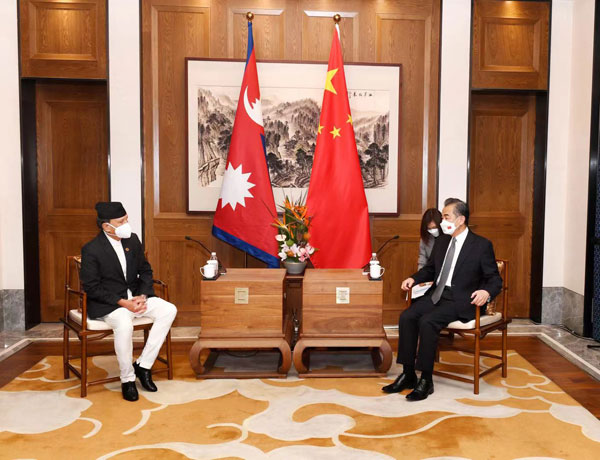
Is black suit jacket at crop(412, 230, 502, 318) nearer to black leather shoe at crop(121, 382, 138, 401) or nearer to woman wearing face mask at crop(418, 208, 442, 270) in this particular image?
woman wearing face mask at crop(418, 208, 442, 270)

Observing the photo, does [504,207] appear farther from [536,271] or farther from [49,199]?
[49,199]

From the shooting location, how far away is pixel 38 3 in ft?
15.5

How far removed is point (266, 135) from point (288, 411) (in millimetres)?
2563

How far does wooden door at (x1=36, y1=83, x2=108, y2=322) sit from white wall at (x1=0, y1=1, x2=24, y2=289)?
0.82 ft

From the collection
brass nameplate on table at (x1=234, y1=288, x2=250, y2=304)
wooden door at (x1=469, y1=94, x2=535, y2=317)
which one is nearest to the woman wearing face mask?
wooden door at (x1=469, y1=94, x2=535, y2=317)

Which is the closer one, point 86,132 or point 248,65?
point 248,65

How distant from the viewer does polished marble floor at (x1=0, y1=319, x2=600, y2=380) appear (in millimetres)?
4148

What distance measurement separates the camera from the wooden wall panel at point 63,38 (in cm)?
474

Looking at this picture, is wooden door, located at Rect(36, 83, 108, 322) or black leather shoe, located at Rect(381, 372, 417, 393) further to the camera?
wooden door, located at Rect(36, 83, 108, 322)

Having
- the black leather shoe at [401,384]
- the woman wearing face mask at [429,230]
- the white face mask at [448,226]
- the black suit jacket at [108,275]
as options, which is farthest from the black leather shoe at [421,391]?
the black suit jacket at [108,275]

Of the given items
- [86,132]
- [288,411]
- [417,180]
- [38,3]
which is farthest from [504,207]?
[38,3]

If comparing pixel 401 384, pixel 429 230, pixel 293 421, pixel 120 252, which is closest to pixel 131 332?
pixel 120 252

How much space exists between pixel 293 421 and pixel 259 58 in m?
3.19

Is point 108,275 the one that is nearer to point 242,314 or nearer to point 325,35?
point 242,314
